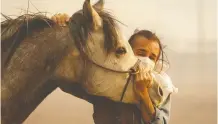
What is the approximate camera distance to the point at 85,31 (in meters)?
0.62

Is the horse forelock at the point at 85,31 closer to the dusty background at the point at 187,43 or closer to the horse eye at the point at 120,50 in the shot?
the horse eye at the point at 120,50

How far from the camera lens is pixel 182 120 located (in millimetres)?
827

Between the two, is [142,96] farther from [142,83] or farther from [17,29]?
[17,29]

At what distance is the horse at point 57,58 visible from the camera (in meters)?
0.61

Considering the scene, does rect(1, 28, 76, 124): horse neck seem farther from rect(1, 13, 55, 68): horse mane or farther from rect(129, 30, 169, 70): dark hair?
rect(129, 30, 169, 70): dark hair

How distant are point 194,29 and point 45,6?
38 centimetres

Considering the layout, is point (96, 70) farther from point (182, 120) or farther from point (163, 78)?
point (182, 120)

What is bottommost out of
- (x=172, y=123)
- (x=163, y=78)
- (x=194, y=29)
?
(x=172, y=123)

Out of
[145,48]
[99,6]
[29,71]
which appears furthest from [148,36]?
[29,71]

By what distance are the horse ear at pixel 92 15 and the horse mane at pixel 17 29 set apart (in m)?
0.09

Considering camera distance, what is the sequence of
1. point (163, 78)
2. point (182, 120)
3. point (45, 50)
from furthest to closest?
1. point (182, 120)
2. point (163, 78)
3. point (45, 50)

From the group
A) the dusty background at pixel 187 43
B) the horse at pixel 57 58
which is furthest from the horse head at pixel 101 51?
the dusty background at pixel 187 43

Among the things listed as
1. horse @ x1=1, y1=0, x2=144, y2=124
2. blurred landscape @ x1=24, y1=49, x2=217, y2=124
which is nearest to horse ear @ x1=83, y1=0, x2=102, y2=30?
horse @ x1=1, y1=0, x2=144, y2=124

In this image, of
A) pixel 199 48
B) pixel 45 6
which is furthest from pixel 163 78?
pixel 45 6
